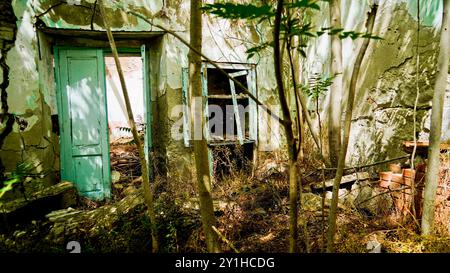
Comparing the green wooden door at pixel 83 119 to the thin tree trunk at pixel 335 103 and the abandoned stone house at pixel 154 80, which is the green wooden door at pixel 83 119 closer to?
the abandoned stone house at pixel 154 80

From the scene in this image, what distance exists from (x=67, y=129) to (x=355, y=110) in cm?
398

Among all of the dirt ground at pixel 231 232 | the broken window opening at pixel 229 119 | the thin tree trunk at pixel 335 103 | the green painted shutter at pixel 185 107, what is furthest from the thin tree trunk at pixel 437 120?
the green painted shutter at pixel 185 107

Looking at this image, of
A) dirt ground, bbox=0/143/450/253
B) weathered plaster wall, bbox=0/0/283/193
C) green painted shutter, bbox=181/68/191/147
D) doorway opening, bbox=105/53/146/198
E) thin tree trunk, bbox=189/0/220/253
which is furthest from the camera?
doorway opening, bbox=105/53/146/198

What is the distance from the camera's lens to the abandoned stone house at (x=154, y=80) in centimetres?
345

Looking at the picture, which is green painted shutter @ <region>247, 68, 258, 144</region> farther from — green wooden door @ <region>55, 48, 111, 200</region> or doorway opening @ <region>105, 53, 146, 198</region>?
doorway opening @ <region>105, 53, 146, 198</region>

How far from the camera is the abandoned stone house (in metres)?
3.45

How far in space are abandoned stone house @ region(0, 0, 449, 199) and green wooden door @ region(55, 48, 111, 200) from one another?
1 centimetres

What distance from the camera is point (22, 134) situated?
3797 mm

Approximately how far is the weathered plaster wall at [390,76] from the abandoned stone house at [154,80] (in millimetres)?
11

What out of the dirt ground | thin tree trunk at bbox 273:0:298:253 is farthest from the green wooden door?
thin tree trunk at bbox 273:0:298:253

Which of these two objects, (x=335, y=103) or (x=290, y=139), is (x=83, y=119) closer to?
(x=335, y=103)
